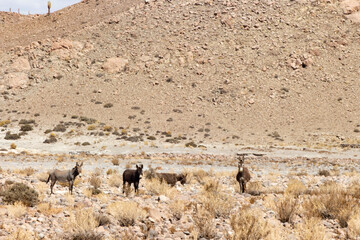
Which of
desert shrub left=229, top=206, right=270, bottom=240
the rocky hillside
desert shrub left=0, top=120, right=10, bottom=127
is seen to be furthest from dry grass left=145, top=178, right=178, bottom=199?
desert shrub left=0, top=120, right=10, bottom=127

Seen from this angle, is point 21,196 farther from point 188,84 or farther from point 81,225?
point 188,84

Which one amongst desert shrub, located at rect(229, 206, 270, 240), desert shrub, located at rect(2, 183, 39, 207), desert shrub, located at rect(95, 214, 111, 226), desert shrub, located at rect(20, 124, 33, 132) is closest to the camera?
desert shrub, located at rect(229, 206, 270, 240)

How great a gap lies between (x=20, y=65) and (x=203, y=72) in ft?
117

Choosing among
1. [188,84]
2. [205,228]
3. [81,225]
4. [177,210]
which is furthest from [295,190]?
[188,84]

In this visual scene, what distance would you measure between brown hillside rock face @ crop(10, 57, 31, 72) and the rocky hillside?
0.18m

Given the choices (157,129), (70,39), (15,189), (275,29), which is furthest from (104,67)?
(15,189)

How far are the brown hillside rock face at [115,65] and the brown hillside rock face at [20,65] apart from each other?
15186 mm

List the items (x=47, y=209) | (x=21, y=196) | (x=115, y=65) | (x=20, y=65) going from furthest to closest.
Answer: (x=20, y=65) < (x=115, y=65) < (x=21, y=196) < (x=47, y=209)

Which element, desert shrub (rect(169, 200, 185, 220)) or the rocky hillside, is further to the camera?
the rocky hillside

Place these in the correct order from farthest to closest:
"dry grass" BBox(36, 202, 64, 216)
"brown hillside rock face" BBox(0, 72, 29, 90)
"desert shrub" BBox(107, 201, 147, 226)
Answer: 1. "brown hillside rock face" BBox(0, 72, 29, 90)
2. "dry grass" BBox(36, 202, 64, 216)
3. "desert shrub" BBox(107, 201, 147, 226)

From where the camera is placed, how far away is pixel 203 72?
6216cm

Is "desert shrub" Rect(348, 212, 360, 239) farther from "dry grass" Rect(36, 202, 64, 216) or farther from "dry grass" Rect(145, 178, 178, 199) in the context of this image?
"dry grass" Rect(36, 202, 64, 216)

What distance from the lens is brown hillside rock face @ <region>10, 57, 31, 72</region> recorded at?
64000 mm

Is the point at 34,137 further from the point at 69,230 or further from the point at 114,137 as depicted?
the point at 69,230
